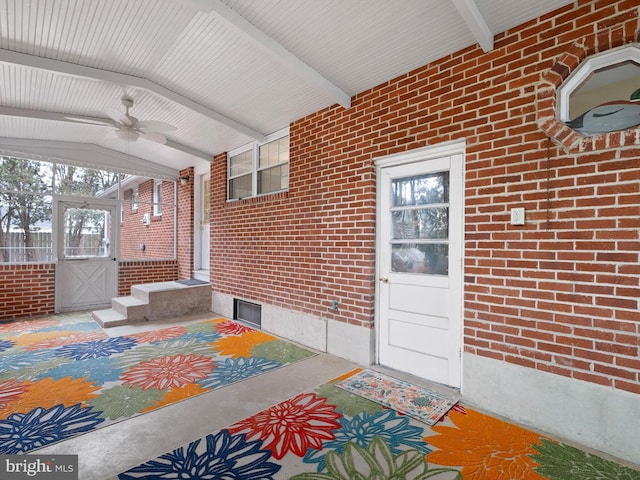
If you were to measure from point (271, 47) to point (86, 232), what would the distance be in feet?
18.6

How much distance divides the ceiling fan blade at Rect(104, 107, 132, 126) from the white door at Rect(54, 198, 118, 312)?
125 inches

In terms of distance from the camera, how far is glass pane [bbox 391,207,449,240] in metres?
3.13

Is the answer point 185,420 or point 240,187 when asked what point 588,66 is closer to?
point 185,420

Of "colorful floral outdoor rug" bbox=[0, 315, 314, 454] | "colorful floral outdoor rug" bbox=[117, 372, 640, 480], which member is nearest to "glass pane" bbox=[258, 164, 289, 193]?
"colorful floral outdoor rug" bbox=[0, 315, 314, 454]

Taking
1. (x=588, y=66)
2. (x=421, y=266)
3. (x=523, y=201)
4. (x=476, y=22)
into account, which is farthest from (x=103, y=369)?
(x=588, y=66)

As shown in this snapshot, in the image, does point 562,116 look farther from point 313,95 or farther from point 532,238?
point 313,95

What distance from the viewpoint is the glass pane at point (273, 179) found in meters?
4.83

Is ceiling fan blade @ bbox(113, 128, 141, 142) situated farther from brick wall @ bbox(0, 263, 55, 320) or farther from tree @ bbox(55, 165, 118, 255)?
brick wall @ bbox(0, 263, 55, 320)

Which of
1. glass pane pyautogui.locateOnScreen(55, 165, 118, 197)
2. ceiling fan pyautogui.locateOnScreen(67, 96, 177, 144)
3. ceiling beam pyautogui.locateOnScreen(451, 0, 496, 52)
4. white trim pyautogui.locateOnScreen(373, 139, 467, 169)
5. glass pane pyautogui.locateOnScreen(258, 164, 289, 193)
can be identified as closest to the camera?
ceiling beam pyautogui.locateOnScreen(451, 0, 496, 52)

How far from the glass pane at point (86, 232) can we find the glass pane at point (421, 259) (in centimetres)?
609

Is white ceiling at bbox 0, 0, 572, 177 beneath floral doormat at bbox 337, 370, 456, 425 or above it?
above

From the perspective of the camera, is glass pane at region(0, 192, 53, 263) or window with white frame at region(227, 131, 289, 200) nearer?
window with white frame at region(227, 131, 289, 200)

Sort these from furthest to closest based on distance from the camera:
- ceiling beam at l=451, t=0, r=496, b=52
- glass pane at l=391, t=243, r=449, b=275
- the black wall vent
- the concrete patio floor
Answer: the black wall vent → glass pane at l=391, t=243, r=449, b=275 → ceiling beam at l=451, t=0, r=496, b=52 → the concrete patio floor

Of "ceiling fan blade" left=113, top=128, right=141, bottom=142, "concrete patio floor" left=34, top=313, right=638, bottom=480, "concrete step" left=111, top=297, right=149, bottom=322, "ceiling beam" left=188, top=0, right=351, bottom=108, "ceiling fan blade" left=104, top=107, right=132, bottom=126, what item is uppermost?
"ceiling beam" left=188, top=0, right=351, bottom=108
